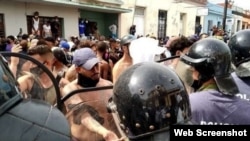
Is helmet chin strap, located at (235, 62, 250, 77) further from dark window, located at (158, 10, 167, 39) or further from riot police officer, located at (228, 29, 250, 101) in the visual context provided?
dark window, located at (158, 10, 167, 39)

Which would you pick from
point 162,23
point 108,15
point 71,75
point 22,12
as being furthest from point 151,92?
point 162,23

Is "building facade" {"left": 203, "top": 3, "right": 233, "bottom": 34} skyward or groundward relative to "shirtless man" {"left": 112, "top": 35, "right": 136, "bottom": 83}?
skyward

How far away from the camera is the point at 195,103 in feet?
6.82

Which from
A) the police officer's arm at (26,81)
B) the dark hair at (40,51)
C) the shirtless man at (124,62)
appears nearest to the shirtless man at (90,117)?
the police officer's arm at (26,81)

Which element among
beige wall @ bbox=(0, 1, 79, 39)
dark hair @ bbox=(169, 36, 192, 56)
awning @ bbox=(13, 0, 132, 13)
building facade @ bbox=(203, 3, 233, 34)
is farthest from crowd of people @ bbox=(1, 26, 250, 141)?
building facade @ bbox=(203, 3, 233, 34)

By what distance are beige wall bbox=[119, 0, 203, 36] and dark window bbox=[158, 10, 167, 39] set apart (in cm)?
28

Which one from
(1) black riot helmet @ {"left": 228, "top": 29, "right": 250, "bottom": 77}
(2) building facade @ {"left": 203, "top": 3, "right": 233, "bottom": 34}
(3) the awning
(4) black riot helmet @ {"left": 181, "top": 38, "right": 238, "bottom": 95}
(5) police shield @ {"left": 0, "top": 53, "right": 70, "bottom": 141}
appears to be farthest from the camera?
(2) building facade @ {"left": 203, "top": 3, "right": 233, "bottom": 34}

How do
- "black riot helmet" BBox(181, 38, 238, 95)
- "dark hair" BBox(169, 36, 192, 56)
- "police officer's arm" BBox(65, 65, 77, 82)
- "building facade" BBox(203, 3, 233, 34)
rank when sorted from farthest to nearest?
"building facade" BBox(203, 3, 233, 34) < "dark hair" BBox(169, 36, 192, 56) < "police officer's arm" BBox(65, 65, 77, 82) < "black riot helmet" BBox(181, 38, 238, 95)

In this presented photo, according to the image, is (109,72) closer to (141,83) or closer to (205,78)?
(205,78)

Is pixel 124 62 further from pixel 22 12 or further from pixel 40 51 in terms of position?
pixel 22 12

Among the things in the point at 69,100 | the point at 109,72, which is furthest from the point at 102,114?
the point at 109,72

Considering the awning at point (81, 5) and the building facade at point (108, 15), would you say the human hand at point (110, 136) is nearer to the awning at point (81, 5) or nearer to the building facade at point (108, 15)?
the building facade at point (108, 15)

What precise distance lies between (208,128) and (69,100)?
948 millimetres

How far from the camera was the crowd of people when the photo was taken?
4.51 feet
